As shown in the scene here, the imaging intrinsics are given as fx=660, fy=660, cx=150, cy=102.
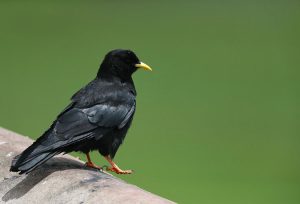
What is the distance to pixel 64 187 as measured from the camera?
3441mm

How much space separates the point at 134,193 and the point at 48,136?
1.09m

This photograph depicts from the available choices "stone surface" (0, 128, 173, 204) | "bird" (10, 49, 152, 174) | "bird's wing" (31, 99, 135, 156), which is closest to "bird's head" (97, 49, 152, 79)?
"bird" (10, 49, 152, 174)

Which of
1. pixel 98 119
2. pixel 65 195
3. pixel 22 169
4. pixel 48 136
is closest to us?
pixel 65 195

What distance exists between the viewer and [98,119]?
4.43 meters

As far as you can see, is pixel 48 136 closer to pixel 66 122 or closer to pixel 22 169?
pixel 66 122

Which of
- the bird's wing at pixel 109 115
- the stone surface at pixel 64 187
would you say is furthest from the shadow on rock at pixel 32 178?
the bird's wing at pixel 109 115

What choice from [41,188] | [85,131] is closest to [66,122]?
[85,131]

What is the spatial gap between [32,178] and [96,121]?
2.76 feet

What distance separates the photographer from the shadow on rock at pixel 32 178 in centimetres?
354

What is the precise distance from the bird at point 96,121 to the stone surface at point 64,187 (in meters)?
0.07

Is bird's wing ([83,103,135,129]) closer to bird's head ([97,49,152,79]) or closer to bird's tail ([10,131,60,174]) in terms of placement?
bird's head ([97,49,152,79])

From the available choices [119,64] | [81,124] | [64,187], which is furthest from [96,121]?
[64,187]

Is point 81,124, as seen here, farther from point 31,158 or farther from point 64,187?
point 64,187

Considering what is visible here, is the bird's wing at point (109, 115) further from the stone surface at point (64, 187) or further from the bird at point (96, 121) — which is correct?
the stone surface at point (64, 187)
